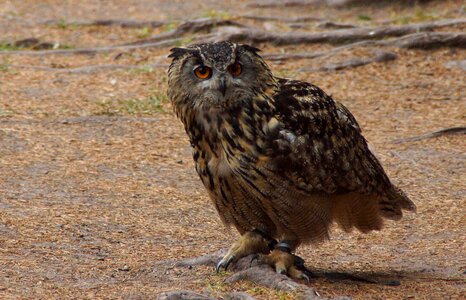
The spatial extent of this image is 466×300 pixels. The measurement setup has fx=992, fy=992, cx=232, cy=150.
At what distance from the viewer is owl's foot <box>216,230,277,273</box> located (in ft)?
18.5

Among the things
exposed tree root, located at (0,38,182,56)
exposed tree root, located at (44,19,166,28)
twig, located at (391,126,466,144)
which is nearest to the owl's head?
twig, located at (391,126,466,144)

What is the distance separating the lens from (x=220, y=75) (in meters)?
5.43

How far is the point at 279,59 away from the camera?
12.0 m

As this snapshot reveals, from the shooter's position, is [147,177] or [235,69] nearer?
[235,69]

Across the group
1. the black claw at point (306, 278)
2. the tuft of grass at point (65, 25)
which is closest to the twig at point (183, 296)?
the black claw at point (306, 278)

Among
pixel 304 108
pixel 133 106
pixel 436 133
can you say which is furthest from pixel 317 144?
pixel 133 106

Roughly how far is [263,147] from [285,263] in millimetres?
690

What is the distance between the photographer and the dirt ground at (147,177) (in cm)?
577

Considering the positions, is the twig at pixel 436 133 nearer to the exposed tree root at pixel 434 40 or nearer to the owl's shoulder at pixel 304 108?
A: the exposed tree root at pixel 434 40

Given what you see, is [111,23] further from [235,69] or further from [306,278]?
[306,278]

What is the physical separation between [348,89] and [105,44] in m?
3.75

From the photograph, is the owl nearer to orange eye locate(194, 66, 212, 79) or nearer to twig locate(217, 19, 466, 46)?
orange eye locate(194, 66, 212, 79)

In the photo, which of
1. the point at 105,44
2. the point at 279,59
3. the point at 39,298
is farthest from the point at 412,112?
the point at 39,298

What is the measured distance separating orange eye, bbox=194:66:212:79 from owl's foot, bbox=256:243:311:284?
3.49 ft
